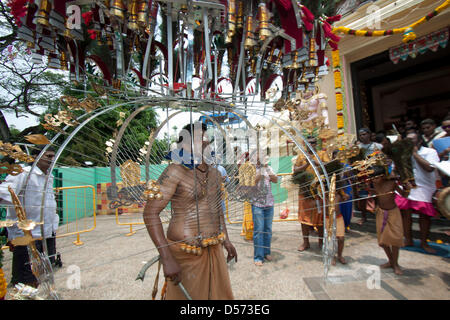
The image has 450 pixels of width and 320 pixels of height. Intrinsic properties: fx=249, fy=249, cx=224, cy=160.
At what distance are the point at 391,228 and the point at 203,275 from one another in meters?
2.44

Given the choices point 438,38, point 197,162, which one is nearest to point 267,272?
point 197,162

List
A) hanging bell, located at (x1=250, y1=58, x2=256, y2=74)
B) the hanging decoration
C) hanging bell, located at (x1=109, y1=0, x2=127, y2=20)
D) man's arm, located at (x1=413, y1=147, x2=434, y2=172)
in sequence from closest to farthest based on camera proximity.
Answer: hanging bell, located at (x1=109, y1=0, x2=127, y2=20), hanging bell, located at (x1=250, y1=58, x2=256, y2=74), man's arm, located at (x1=413, y1=147, x2=434, y2=172), the hanging decoration

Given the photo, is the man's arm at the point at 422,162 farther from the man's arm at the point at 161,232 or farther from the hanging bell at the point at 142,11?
the hanging bell at the point at 142,11

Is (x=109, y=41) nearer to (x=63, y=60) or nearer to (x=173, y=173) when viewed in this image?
(x=63, y=60)

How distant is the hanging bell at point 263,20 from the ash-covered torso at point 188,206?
3.01 ft

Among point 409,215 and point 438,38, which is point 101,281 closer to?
point 409,215

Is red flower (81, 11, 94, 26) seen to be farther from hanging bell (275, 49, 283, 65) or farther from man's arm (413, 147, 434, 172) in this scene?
man's arm (413, 147, 434, 172)

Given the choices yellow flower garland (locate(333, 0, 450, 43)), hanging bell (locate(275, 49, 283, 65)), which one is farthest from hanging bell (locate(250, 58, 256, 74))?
yellow flower garland (locate(333, 0, 450, 43))

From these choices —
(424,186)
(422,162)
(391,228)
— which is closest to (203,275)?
(391,228)

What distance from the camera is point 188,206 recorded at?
5.65 feet

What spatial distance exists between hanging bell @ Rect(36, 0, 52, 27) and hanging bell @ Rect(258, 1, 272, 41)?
0.97m

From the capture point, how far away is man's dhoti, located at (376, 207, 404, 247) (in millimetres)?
2918

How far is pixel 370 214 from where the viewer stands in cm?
557

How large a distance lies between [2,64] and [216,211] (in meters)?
11.0
